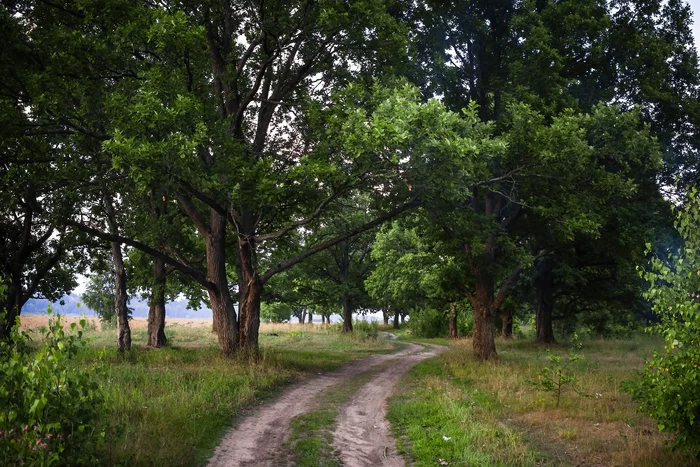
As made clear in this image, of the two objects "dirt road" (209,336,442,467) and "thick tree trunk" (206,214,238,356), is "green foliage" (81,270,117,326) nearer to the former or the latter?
"thick tree trunk" (206,214,238,356)

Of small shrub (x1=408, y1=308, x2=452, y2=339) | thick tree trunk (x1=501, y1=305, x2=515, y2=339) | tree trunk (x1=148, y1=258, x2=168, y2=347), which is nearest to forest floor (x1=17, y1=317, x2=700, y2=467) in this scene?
tree trunk (x1=148, y1=258, x2=168, y2=347)

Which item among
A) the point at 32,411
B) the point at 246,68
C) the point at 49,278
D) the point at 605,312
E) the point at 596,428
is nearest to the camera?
the point at 32,411

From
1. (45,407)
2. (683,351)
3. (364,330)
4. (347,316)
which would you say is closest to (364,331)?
(364,330)

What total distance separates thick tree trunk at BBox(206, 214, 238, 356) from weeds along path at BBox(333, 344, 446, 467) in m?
Result: 5.81

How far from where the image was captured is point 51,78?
1484cm

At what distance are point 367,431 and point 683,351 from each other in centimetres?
573

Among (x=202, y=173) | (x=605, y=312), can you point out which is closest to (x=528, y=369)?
(x=202, y=173)

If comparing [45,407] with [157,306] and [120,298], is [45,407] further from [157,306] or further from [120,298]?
[157,306]

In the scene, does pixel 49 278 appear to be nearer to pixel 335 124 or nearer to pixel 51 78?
pixel 51 78

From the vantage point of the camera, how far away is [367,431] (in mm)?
10242

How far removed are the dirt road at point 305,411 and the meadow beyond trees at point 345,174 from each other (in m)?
0.12

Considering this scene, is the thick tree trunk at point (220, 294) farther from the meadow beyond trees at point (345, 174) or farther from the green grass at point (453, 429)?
the green grass at point (453, 429)

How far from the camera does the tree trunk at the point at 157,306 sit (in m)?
25.0

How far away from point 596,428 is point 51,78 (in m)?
16.4
